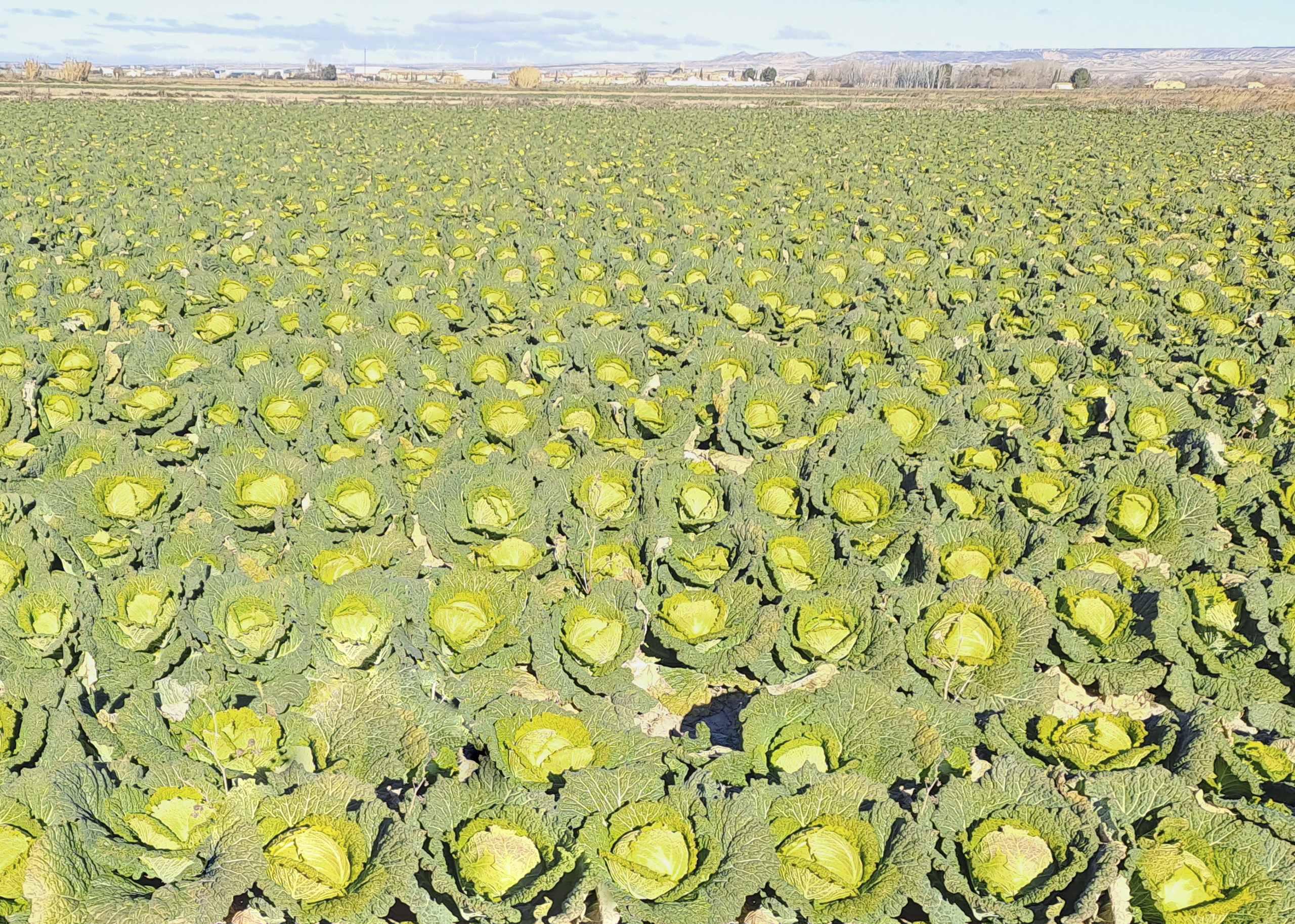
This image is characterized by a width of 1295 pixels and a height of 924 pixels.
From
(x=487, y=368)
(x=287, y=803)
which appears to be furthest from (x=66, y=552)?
(x=487, y=368)

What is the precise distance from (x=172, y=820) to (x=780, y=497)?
3.33m

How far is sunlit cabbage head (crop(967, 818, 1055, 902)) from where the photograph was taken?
2502mm

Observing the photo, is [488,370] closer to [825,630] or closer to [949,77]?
[825,630]

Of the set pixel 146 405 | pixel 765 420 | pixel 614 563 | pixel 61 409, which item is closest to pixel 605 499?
pixel 614 563

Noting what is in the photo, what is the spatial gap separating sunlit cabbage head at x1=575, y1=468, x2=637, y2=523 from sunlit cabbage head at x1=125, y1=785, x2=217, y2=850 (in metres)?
2.42

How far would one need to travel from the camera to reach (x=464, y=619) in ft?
11.7

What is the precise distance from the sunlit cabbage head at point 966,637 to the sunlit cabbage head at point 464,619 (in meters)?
2.01

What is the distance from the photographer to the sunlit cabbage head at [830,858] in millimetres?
2477

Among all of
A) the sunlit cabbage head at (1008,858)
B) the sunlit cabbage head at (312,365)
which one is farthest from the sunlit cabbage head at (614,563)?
the sunlit cabbage head at (312,365)

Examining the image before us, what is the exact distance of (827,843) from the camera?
2547mm

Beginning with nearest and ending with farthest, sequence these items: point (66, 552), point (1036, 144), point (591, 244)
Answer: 1. point (66, 552)
2. point (591, 244)
3. point (1036, 144)

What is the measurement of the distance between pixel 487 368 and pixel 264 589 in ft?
10.6

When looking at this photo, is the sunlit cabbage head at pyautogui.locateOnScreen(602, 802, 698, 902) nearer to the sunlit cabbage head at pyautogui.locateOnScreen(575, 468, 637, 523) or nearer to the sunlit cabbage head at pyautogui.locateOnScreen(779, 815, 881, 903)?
the sunlit cabbage head at pyautogui.locateOnScreen(779, 815, 881, 903)

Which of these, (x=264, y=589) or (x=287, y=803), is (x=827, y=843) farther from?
(x=264, y=589)
